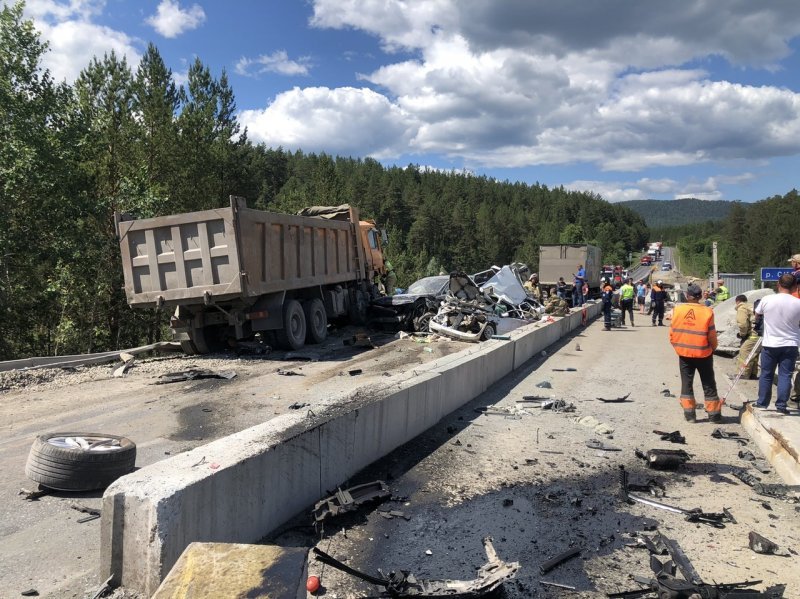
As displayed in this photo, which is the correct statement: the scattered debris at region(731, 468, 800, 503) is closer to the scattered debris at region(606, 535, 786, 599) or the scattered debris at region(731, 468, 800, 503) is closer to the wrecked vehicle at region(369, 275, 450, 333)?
the scattered debris at region(606, 535, 786, 599)

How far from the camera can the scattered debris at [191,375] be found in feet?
29.3

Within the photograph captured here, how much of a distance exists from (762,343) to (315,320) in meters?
8.52

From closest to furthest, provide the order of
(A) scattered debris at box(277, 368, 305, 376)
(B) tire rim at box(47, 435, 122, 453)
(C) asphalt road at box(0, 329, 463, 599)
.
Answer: (C) asphalt road at box(0, 329, 463, 599)
(B) tire rim at box(47, 435, 122, 453)
(A) scattered debris at box(277, 368, 305, 376)

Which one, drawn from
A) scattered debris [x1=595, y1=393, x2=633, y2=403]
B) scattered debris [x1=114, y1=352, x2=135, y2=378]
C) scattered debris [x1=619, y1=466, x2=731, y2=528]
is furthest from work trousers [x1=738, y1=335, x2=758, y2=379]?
scattered debris [x1=114, y1=352, x2=135, y2=378]

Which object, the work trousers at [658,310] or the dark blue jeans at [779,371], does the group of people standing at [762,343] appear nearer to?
the dark blue jeans at [779,371]

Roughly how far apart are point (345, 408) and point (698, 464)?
140 inches

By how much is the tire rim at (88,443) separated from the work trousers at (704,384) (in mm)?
6486

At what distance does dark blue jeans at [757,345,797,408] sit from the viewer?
260 inches

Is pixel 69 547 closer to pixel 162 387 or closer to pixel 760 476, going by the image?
pixel 162 387

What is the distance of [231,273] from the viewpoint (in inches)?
390

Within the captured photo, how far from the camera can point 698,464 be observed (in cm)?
558

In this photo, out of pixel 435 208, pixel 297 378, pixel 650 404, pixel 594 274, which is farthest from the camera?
pixel 435 208

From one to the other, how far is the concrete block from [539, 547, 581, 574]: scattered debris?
5.67 ft

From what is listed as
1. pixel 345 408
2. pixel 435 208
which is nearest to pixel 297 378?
pixel 345 408
